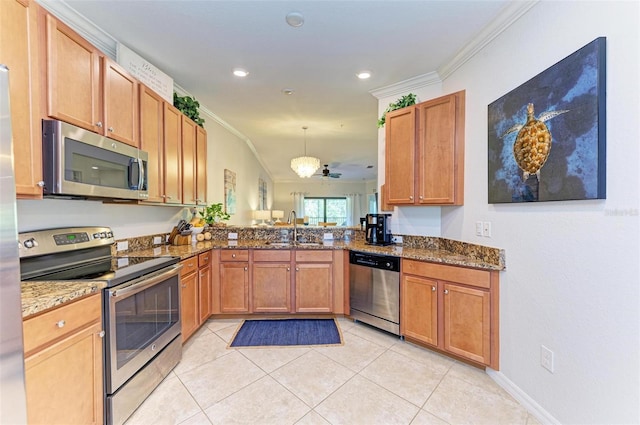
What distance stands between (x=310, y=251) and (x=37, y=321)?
224cm

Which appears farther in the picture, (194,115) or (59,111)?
(194,115)

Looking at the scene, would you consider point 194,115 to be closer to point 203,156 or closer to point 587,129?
point 203,156

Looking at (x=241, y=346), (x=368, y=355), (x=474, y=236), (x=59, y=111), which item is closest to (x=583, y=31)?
(x=474, y=236)

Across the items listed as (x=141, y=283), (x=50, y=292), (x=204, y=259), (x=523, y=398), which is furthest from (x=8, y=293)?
(x=523, y=398)

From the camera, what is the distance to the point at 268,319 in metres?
3.12

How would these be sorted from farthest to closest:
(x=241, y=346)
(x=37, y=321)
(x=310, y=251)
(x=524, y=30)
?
(x=310, y=251), (x=241, y=346), (x=524, y=30), (x=37, y=321)

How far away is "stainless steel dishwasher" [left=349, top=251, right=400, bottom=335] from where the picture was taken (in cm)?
263

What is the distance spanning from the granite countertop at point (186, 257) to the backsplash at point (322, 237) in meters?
0.04

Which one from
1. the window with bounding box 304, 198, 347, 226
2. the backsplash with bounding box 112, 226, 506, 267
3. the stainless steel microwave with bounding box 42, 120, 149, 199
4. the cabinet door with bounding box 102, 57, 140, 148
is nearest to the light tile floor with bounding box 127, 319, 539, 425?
the backsplash with bounding box 112, 226, 506, 267

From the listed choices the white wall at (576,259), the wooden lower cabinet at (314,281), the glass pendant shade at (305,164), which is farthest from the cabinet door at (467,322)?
the glass pendant shade at (305,164)

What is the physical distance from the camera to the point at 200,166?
3262 mm

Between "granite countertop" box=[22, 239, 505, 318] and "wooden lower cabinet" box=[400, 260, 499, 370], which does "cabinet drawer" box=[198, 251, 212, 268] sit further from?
"wooden lower cabinet" box=[400, 260, 499, 370]

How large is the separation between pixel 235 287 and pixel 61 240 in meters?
1.62

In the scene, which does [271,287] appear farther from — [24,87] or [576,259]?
[576,259]
